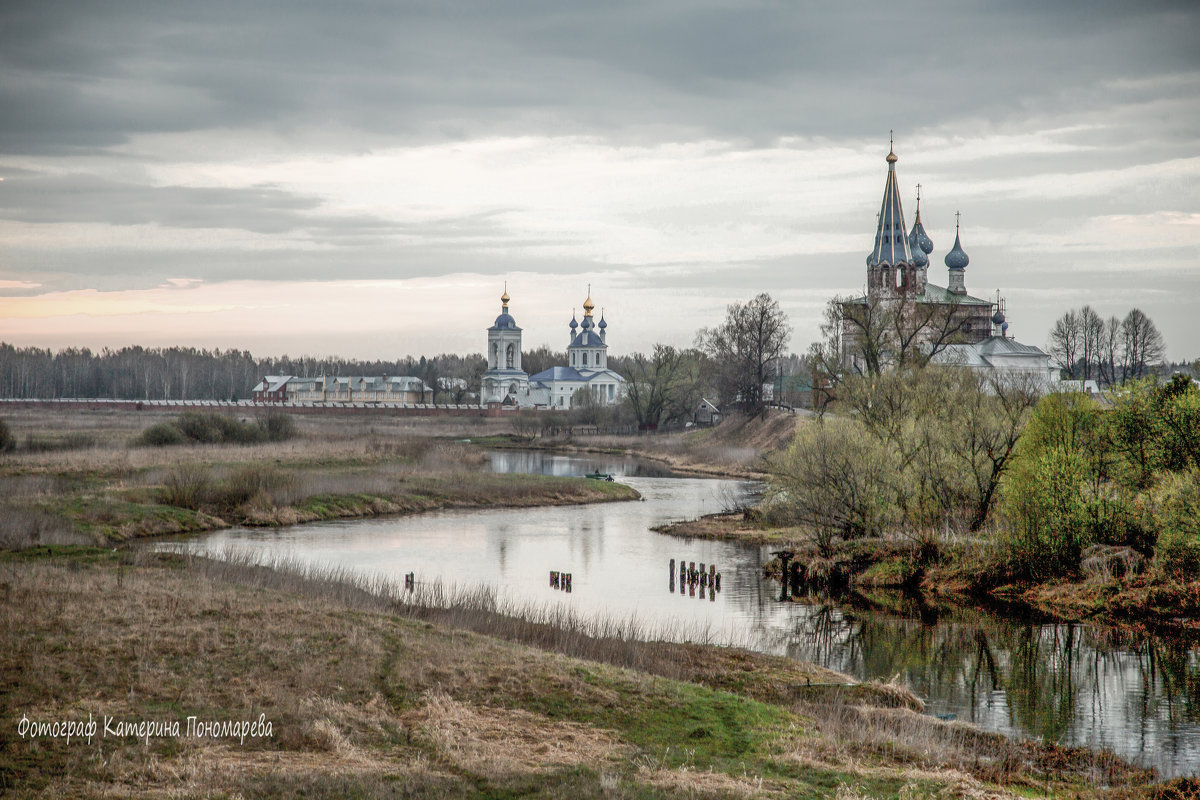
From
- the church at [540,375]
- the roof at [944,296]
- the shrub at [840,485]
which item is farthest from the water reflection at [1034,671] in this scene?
the church at [540,375]

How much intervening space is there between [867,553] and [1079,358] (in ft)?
235

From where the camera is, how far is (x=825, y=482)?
28.8 meters

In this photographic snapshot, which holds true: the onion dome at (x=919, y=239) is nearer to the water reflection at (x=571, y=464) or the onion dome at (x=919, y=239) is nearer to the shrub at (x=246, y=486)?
the water reflection at (x=571, y=464)

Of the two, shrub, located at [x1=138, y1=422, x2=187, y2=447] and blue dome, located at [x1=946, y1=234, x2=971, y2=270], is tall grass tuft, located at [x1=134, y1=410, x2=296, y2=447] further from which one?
blue dome, located at [x1=946, y1=234, x2=971, y2=270]

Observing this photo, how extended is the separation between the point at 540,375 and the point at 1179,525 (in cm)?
12928

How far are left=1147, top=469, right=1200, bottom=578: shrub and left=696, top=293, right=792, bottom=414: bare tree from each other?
49622mm

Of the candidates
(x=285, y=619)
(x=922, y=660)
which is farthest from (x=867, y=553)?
(x=285, y=619)

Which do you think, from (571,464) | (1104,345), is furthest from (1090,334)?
(571,464)

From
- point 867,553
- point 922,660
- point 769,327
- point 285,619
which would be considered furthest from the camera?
point 769,327

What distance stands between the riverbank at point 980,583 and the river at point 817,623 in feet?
3.74

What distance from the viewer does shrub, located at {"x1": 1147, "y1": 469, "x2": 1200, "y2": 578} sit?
22.8 m

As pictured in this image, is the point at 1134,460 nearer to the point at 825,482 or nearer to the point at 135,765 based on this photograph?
the point at 825,482

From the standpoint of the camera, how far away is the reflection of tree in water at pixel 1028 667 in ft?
50.6

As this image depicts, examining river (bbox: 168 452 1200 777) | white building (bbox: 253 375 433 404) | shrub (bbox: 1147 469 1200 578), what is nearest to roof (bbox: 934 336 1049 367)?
river (bbox: 168 452 1200 777)
